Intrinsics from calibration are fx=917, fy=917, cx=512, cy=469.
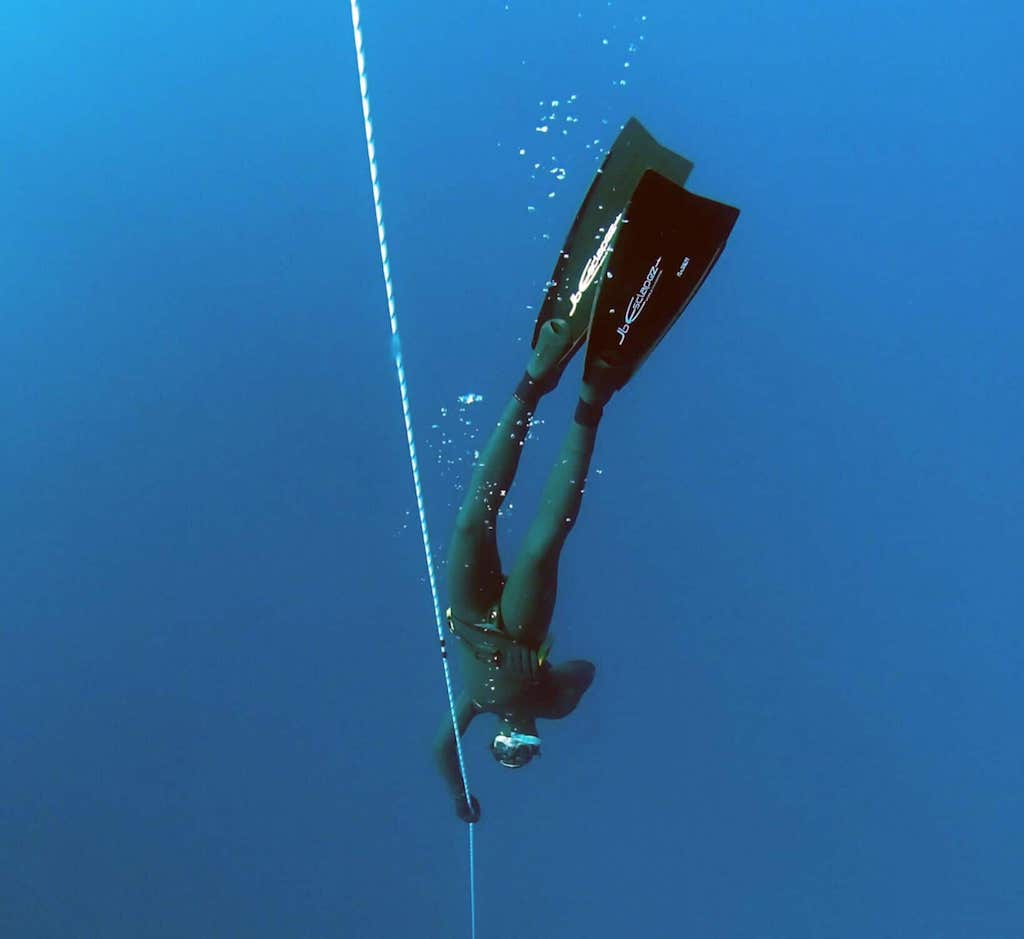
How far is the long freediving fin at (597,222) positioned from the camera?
2.53m

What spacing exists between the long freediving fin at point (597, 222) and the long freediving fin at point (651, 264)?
6 centimetres

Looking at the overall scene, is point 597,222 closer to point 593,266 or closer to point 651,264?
point 593,266

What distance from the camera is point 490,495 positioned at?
2.85 meters

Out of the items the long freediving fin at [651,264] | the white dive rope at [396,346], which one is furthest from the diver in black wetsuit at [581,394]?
the white dive rope at [396,346]

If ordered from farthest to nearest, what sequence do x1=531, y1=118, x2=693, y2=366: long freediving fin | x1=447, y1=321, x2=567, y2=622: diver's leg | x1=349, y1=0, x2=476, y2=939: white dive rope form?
x1=349, y1=0, x2=476, y2=939: white dive rope, x1=447, y1=321, x2=567, y2=622: diver's leg, x1=531, y1=118, x2=693, y2=366: long freediving fin

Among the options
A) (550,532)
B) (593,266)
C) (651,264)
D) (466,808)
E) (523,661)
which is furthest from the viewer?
(466,808)

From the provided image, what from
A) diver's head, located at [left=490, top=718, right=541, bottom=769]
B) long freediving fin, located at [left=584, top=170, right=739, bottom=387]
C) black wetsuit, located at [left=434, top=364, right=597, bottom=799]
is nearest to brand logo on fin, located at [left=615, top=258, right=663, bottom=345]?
long freediving fin, located at [left=584, top=170, right=739, bottom=387]

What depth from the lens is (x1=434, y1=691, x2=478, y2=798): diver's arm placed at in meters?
3.29

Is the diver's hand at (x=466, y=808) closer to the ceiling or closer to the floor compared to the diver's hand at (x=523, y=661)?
closer to the floor

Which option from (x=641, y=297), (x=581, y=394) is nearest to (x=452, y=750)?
(x=581, y=394)

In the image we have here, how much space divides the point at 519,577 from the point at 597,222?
3.61ft

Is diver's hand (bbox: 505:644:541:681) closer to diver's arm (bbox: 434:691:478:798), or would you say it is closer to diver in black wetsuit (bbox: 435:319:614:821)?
diver in black wetsuit (bbox: 435:319:614:821)

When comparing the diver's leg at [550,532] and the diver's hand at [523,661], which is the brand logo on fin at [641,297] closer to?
the diver's leg at [550,532]

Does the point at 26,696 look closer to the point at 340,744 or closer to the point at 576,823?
the point at 340,744
